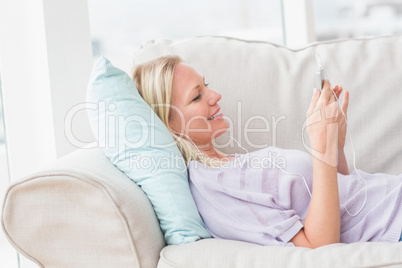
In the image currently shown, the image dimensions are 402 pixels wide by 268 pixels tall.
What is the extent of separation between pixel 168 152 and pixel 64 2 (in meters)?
0.81

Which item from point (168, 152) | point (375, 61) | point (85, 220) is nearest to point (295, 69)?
point (375, 61)

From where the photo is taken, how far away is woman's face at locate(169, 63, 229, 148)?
1376 mm

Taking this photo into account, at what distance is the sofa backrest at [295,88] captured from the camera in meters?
1.53

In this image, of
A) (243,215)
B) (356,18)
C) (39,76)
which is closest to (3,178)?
(39,76)

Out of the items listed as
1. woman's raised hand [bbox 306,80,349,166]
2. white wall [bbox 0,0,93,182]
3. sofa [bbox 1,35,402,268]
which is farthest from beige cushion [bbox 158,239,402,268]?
white wall [bbox 0,0,93,182]

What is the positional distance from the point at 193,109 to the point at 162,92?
0.31 feet

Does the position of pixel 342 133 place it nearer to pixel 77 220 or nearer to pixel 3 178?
pixel 77 220

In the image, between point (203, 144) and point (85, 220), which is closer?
point (85, 220)

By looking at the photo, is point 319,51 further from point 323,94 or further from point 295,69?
point 323,94

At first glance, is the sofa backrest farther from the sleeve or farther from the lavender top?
the sleeve

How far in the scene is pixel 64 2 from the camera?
1751mm

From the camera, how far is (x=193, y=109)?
4.51 feet

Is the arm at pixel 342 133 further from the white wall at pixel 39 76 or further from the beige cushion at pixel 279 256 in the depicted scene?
the white wall at pixel 39 76

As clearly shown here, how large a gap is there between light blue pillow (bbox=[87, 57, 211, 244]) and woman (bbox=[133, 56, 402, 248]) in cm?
7
